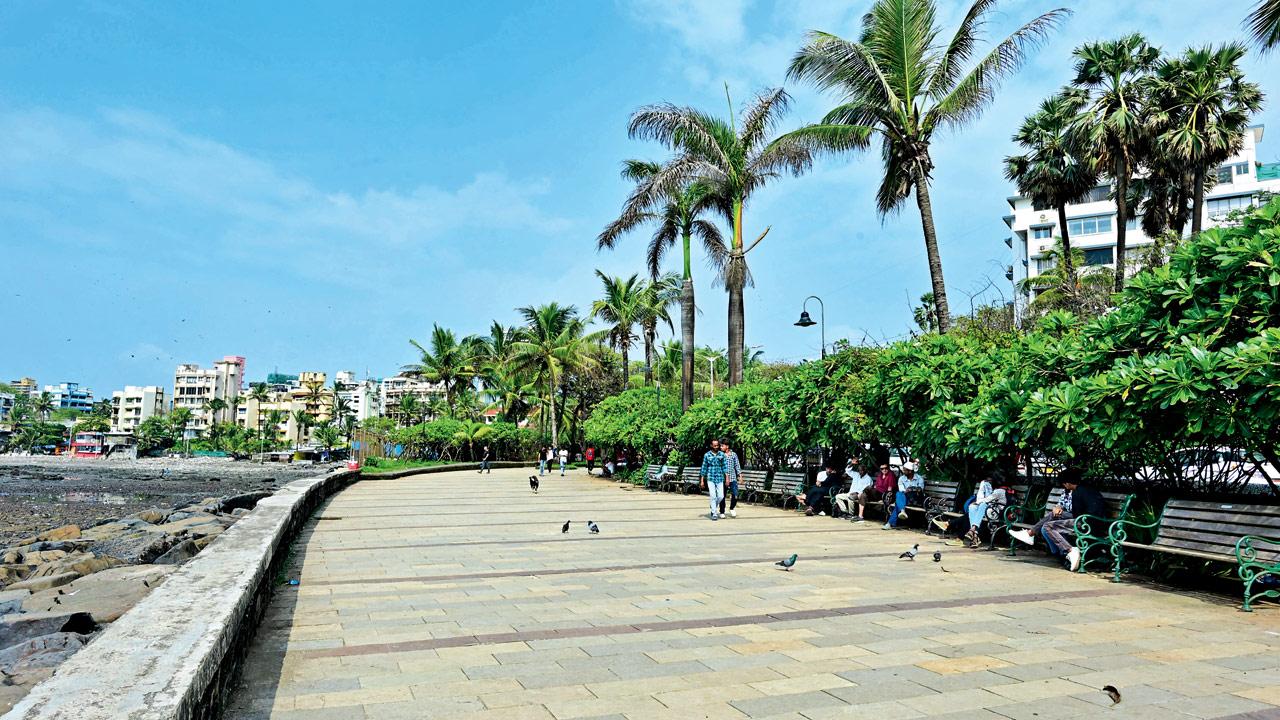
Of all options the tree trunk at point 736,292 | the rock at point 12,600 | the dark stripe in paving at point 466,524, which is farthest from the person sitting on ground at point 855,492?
the rock at point 12,600

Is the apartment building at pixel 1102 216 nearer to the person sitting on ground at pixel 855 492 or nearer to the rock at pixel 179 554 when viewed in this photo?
the person sitting on ground at pixel 855 492

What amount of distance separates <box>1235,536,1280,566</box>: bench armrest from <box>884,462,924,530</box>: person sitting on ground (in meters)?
6.19

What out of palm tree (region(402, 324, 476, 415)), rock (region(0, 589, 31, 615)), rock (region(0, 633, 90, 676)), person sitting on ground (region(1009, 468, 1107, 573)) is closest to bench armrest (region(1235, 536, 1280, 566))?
person sitting on ground (region(1009, 468, 1107, 573))

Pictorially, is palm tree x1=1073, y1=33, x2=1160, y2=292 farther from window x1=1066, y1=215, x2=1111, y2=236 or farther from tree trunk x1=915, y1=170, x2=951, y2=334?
window x1=1066, y1=215, x2=1111, y2=236

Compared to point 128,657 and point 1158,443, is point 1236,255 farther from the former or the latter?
point 128,657

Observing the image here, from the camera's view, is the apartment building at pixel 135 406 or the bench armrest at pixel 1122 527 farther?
the apartment building at pixel 135 406

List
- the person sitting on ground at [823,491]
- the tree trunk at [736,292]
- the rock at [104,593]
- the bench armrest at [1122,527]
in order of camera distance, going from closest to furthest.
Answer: the rock at [104,593]
the bench armrest at [1122,527]
the person sitting on ground at [823,491]
the tree trunk at [736,292]

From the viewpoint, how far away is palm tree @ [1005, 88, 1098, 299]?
28938 mm

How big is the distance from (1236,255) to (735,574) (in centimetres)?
550

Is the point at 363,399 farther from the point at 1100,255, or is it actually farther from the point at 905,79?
the point at 905,79

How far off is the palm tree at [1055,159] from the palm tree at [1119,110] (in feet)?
5.20

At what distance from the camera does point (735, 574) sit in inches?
345

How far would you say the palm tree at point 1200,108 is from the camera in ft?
78.3

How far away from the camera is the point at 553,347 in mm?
44875
